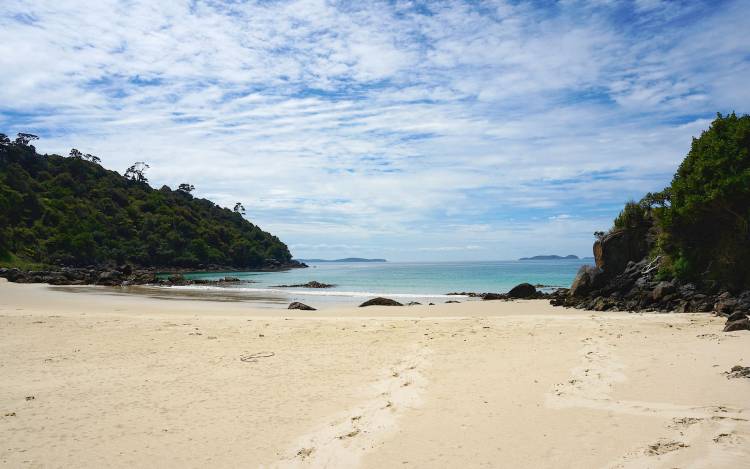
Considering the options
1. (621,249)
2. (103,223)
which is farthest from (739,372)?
(103,223)

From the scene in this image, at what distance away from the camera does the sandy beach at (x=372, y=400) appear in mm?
5762

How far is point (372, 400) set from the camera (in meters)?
8.16

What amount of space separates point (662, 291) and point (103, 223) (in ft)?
348

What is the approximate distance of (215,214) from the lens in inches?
5773

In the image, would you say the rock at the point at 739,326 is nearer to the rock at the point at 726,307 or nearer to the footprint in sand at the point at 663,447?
the rock at the point at 726,307

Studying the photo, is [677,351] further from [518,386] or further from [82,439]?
[82,439]

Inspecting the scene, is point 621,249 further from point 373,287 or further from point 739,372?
point 373,287

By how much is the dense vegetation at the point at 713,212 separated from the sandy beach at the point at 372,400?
8.23 m

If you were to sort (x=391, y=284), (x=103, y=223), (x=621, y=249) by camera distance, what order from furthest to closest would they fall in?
(x=103, y=223) → (x=391, y=284) → (x=621, y=249)

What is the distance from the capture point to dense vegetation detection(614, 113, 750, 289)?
19.9m

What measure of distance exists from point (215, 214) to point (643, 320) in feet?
470


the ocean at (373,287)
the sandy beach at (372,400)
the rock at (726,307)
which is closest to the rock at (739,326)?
the sandy beach at (372,400)

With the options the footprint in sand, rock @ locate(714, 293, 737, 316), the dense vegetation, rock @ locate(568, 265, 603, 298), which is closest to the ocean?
rock @ locate(568, 265, 603, 298)

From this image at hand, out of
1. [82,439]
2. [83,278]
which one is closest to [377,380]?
[82,439]
